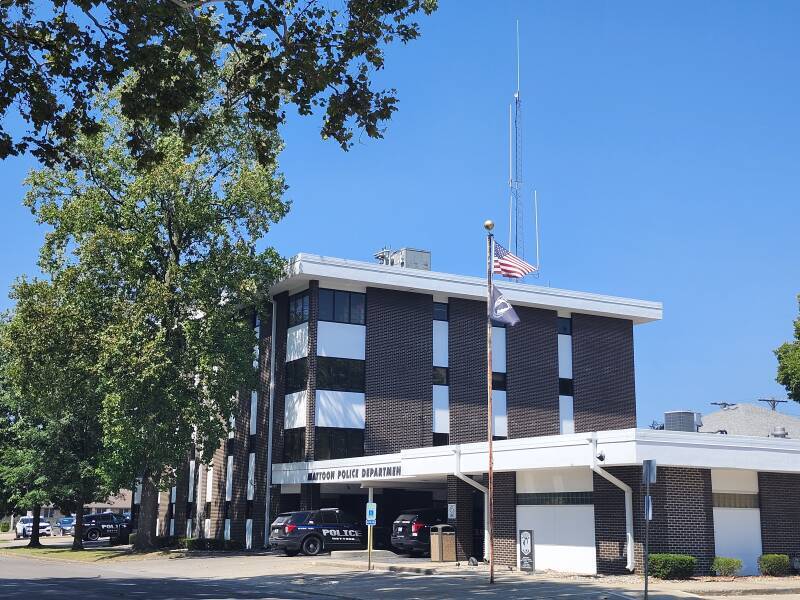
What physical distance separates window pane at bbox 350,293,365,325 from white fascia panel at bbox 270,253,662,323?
2.79 ft

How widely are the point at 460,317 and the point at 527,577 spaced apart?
20255 mm

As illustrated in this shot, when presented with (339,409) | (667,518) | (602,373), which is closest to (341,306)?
(339,409)

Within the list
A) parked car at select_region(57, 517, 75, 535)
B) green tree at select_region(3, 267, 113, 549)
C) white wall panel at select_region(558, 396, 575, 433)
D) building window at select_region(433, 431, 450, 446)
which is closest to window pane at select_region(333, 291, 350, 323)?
building window at select_region(433, 431, 450, 446)

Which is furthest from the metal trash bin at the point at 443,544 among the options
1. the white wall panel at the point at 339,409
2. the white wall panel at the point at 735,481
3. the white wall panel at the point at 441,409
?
the white wall panel at the point at 441,409

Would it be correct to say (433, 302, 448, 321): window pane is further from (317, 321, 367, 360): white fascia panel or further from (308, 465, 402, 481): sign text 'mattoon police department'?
(308, 465, 402, 481): sign text 'mattoon police department'

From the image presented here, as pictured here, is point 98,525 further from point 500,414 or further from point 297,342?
point 500,414

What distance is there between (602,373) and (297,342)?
16392 mm

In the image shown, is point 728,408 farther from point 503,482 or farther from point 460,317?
point 503,482

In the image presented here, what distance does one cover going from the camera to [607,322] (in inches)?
1994

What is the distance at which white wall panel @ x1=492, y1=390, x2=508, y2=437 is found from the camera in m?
46.6

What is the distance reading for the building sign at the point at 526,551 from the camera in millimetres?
30094

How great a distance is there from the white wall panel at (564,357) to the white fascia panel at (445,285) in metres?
1.59

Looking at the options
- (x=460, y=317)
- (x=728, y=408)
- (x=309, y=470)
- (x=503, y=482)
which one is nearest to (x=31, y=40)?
(x=503, y=482)

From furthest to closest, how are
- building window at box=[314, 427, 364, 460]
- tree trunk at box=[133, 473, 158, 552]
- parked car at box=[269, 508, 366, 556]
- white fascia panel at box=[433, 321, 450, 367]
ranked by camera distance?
white fascia panel at box=[433, 321, 450, 367]
building window at box=[314, 427, 364, 460]
tree trunk at box=[133, 473, 158, 552]
parked car at box=[269, 508, 366, 556]
